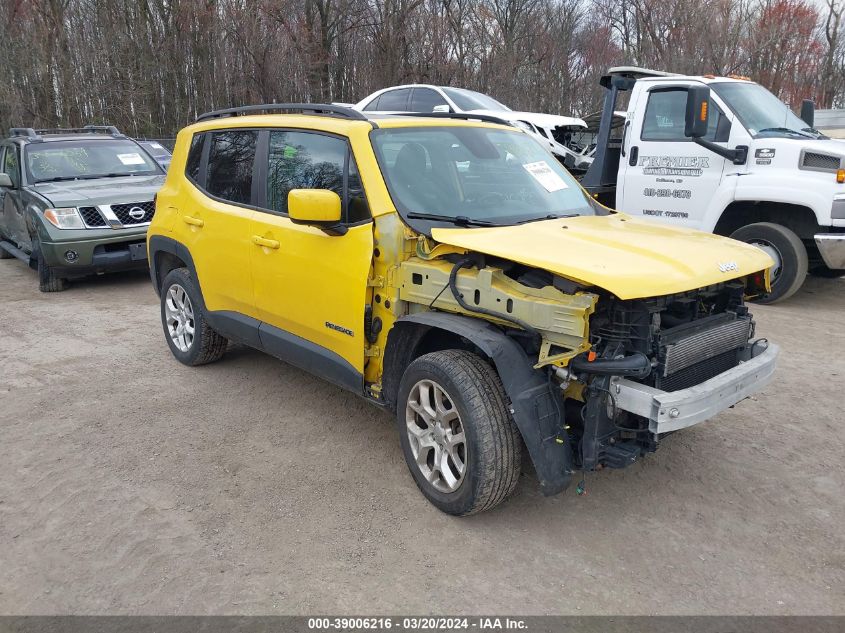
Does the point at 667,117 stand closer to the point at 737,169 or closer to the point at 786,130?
the point at 737,169

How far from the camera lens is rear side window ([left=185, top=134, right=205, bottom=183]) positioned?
528 centimetres

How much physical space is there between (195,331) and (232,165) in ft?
4.66

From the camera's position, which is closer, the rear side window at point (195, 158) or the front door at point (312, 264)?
the front door at point (312, 264)

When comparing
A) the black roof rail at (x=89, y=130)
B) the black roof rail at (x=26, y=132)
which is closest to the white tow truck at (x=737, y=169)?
the black roof rail at (x=89, y=130)

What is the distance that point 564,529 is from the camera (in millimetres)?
3387

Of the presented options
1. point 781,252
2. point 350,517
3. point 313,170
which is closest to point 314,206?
point 313,170

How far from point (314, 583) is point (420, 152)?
7.91 ft

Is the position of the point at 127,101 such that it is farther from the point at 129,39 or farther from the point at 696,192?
the point at 696,192

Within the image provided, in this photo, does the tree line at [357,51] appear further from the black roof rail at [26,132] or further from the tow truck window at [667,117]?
the tow truck window at [667,117]

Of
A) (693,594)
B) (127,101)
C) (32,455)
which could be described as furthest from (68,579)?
(127,101)

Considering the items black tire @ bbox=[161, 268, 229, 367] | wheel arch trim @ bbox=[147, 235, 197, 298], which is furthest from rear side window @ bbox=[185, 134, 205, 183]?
black tire @ bbox=[161, 268, 229, 367]

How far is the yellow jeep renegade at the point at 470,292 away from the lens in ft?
10.1

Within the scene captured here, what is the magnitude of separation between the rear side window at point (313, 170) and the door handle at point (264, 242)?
21 cm

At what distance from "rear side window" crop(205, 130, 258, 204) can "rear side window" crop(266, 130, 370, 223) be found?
251 millimetres
